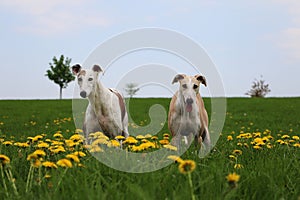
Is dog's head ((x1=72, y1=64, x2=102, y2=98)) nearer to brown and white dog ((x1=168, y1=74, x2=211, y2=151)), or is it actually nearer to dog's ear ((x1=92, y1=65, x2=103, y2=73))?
dog's ear ((x1=92, y1=65, x2=103, y2=73))

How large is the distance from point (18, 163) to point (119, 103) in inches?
114

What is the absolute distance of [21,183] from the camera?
2879 millimetres

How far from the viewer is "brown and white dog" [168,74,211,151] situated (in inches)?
222

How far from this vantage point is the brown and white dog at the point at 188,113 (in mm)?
5637

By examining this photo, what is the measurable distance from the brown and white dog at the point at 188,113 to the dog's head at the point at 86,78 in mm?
1370

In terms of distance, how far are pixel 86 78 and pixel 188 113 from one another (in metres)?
1.86

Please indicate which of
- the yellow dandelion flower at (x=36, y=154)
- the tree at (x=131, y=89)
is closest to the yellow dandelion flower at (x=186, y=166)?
the yellow dandelion flower at (x=36, y=154)

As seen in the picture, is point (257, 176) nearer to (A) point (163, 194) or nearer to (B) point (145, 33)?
(A) point (163, 194)

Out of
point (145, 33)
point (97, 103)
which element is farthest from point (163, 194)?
point (97, 103)

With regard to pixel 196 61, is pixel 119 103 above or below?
below

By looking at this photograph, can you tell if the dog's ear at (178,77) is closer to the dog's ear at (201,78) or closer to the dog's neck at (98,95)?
the dog's ear at (201,78)

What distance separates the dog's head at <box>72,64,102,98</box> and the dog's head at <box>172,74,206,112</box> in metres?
1.40

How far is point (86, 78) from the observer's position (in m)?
5.85

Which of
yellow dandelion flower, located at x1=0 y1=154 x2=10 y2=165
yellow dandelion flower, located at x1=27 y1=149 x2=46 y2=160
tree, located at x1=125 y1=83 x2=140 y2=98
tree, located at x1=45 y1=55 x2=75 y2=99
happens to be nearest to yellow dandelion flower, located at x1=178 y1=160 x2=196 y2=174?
yellow dandelion flower, located at x1=27 y1=149 x2=46 y2=160
